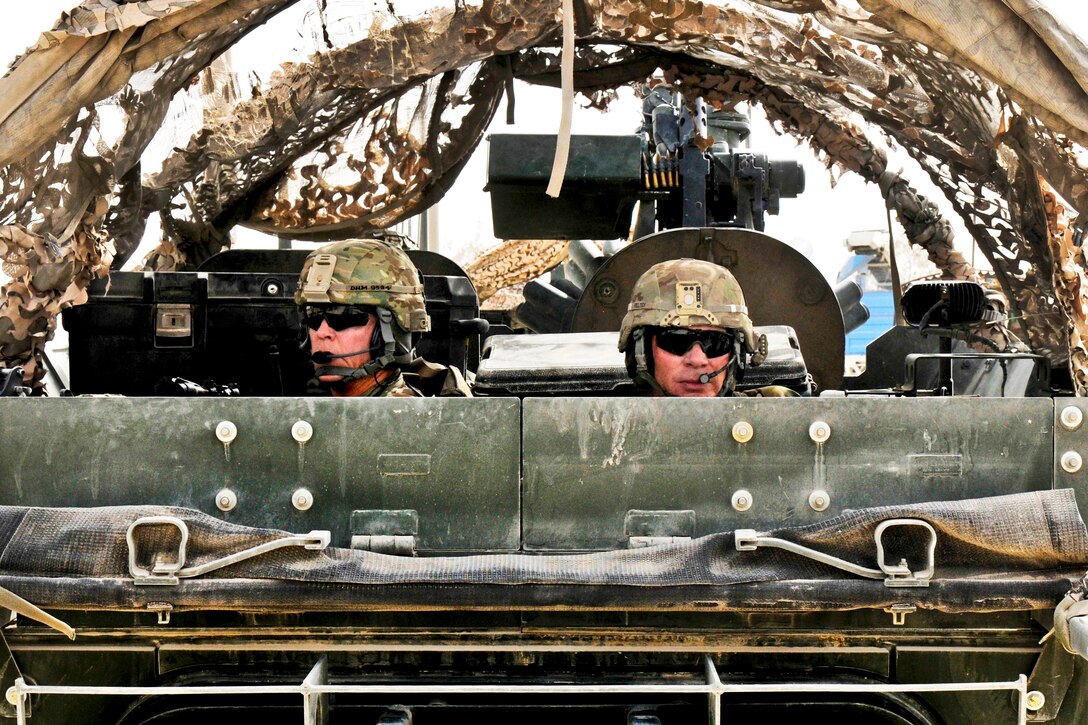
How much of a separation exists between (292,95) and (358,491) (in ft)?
12.1

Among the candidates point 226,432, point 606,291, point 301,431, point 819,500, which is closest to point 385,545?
point 301,431

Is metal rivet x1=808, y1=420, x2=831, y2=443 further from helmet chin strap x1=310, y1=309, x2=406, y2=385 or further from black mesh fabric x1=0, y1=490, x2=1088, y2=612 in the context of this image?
helmet chin strap x1=310, y1=309, x2=406, y2=385

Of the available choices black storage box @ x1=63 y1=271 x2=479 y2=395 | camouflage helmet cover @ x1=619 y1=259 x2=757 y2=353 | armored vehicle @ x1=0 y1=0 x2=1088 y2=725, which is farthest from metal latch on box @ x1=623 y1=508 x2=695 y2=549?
black storage box @ x1=63 y1=271 x2=479 y2=395

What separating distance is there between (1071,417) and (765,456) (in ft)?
2.31

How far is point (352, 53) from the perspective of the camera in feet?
19.0

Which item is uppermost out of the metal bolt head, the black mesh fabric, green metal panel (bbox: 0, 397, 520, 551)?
the metal bolt head

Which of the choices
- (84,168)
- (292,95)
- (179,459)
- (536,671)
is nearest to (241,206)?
(292,95)

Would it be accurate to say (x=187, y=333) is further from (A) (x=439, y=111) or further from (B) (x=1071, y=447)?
(B) (x=1071, y=447)

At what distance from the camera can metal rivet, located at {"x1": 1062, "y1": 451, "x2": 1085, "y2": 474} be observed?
2787 mm

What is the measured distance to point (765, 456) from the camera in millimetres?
2826

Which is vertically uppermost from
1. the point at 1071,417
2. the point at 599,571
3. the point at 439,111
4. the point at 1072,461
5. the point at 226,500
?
the point at 439,111

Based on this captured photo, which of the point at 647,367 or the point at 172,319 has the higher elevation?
the point at 172,319

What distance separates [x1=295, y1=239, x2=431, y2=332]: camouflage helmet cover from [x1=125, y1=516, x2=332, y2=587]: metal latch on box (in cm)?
235

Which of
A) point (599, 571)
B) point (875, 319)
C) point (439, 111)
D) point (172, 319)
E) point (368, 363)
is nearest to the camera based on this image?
point (599, 571)
